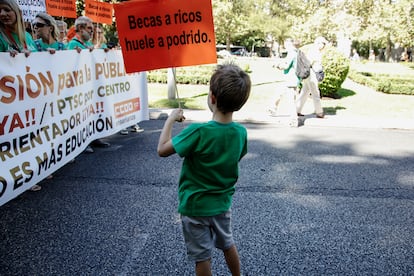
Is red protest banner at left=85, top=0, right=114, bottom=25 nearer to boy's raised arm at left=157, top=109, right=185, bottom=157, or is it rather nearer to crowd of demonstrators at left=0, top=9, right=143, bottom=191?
crowd of demonstrators at left=0, top=9, right=143, bottom=191

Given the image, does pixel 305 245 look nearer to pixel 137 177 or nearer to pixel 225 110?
pixel 225 110

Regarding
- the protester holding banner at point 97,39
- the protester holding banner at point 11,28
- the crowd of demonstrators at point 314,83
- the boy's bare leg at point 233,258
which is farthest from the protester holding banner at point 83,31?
the crowd of demonstrators at point 314,83

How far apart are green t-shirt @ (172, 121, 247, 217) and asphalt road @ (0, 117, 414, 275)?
0.84 metres

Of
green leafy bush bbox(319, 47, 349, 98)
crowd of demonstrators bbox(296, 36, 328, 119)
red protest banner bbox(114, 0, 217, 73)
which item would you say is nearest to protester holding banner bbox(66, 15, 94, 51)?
red protest banner bbox(114, 0, 217, 73)

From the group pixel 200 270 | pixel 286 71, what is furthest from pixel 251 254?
pixel 286 71

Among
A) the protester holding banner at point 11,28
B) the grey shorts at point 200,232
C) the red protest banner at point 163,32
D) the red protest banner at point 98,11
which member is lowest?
the grey shorts at point 200,232

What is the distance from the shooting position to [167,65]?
2.92m

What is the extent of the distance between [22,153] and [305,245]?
8.51ft

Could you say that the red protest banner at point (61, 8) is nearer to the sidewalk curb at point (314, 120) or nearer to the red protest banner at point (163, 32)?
the sidewalk curb at point (314, 120)

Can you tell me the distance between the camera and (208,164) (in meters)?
2.15

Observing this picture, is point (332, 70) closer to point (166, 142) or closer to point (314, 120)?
point (314, 120)

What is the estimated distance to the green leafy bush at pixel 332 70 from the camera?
11.6m

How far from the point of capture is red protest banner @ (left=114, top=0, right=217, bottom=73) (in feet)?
9.41

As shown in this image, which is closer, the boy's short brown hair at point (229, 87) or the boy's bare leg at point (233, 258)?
the boy's short brown hair at point (229, 87)
